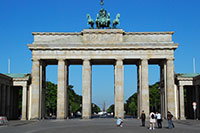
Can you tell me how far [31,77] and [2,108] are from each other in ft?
27.6

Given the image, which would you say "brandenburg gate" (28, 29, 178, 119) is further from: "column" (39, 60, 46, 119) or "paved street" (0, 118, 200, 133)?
"paved street" (0, 118, 200, 133)

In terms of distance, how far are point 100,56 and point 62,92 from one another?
33.4ft

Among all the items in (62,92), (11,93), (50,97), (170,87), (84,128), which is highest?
(170,87)

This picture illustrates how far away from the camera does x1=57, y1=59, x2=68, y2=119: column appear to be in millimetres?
57906

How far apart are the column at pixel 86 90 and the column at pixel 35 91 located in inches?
347

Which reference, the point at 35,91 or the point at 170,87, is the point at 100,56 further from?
the point at 170,87

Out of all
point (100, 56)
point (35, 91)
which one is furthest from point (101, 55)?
point (35, 91)

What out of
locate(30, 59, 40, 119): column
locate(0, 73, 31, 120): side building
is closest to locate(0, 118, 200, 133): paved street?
locate(0, 73, 31, 120): side building

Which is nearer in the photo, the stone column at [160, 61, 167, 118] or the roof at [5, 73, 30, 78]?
the stone column at [160, 61, 167, 118]

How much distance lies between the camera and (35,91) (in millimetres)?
58344

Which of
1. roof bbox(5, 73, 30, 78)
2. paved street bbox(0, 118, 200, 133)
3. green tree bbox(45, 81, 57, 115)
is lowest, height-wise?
paved street bbox(0, 118, 200, 133)

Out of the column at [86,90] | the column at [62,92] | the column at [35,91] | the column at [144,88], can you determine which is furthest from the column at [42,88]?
the column at [144,88]

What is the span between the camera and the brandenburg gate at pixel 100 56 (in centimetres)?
5825

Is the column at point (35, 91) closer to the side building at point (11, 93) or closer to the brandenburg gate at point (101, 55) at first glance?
the brandenburg gate at point (101, 55)
